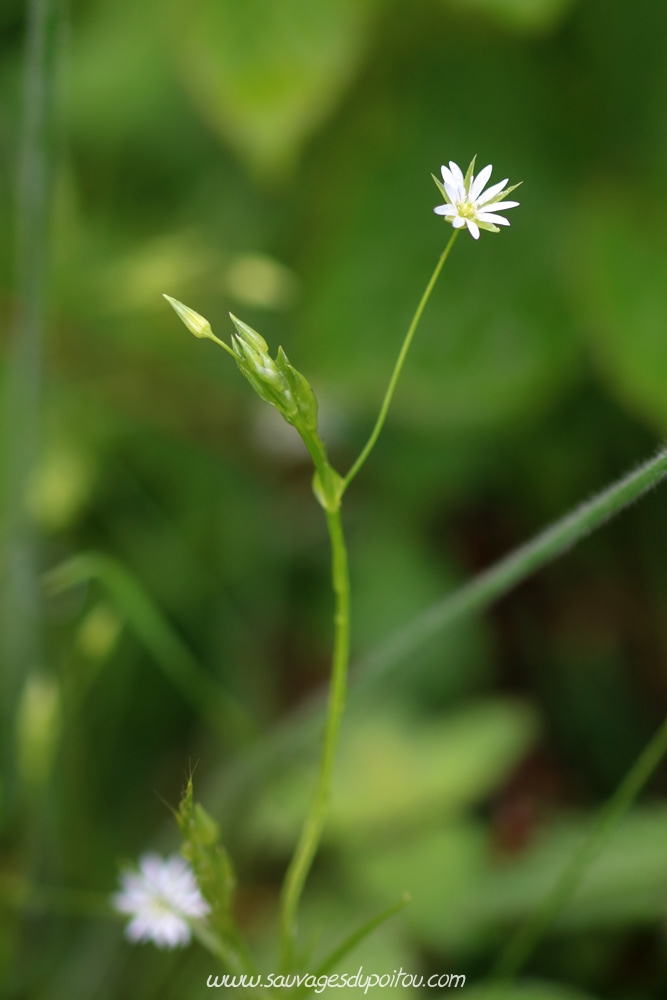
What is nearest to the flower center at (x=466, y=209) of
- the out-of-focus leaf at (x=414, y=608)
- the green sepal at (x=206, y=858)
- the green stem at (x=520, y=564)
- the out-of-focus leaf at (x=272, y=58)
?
the green stem at (x=520, y=564)

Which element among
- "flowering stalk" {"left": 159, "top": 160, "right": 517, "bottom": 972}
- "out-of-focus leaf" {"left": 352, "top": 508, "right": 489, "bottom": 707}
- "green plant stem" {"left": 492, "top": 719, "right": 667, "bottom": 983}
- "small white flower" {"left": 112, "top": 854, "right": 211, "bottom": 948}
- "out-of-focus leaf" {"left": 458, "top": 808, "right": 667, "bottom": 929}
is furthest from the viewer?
"out-of-focus leaf" {"left": 352, "top": 508, "right": 489, "bottom": 707}

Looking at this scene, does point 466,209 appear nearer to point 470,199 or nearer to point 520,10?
point 470,199

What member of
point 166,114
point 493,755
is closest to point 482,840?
point 493,755

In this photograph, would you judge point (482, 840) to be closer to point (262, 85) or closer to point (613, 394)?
point (613, 394)

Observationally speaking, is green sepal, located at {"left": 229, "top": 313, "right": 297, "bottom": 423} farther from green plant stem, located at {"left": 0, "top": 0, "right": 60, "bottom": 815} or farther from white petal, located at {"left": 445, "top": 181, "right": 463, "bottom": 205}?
green plant stem, located at {"left": 0, "top": 0, "right": 60, "bottom": 815}

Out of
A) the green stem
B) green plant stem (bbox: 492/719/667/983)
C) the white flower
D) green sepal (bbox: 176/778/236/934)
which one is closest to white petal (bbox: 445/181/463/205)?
the white flower

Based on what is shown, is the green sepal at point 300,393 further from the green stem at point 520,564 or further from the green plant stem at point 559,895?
the green plant stem at point 559,895

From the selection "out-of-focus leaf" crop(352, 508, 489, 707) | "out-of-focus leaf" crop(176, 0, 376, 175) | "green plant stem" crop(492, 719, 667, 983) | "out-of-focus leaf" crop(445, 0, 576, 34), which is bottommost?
"green plant stem" crop(492, 719, 667, 983)
